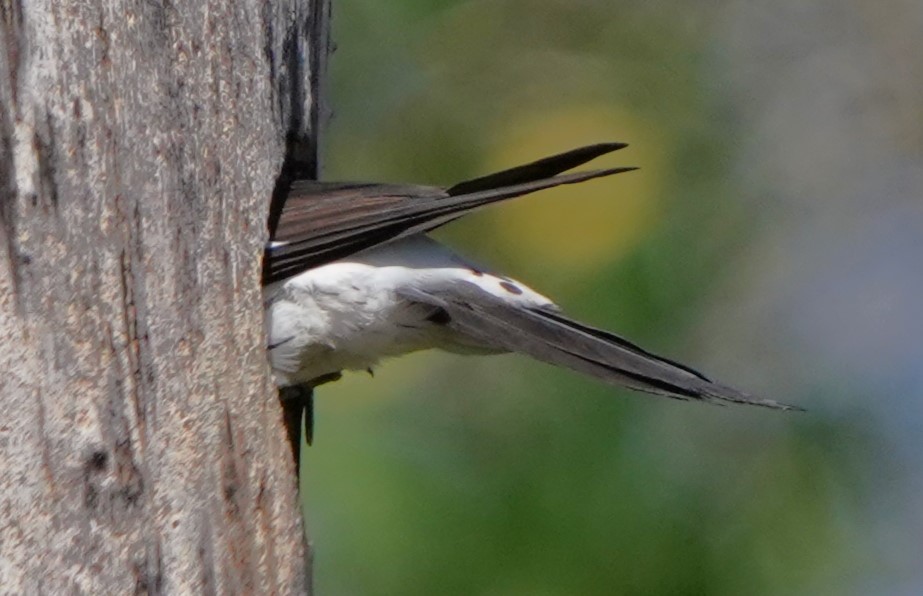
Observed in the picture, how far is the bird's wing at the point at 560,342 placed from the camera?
226 cm

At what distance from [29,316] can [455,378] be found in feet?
7.97

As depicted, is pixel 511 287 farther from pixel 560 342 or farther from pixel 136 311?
pixel 136 311

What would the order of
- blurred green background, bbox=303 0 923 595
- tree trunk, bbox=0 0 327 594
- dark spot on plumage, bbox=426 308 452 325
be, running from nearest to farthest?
tree trunk, bbox=0 0 327 594, dark spot on plumage, bbox=426 308 452 325, blurred green background, bbox=303 0 923 595

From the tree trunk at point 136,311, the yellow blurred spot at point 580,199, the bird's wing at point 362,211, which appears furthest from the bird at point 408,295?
the yellow blurred spot at point 580,199

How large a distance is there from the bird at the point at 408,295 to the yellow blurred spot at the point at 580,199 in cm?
129

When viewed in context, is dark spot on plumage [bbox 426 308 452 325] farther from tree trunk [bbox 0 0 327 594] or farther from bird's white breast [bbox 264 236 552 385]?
tree trunk [bbox 0 0 327 594]

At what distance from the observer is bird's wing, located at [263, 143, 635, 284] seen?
2238 mm

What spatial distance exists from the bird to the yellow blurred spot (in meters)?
1.29

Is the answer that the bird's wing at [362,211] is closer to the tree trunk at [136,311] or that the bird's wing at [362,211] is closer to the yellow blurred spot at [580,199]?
the tree trunk at [136,311]

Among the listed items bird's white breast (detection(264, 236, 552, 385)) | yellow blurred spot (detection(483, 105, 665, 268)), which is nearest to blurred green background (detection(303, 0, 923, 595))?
yellow blurred spot (detection(483, 105, 665, 268))

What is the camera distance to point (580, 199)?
403 centimetres

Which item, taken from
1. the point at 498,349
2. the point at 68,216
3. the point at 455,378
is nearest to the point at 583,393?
the point at 455,378

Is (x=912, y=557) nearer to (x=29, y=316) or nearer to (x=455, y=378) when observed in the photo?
(x=455, y=378)

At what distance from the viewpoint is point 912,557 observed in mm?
4367
